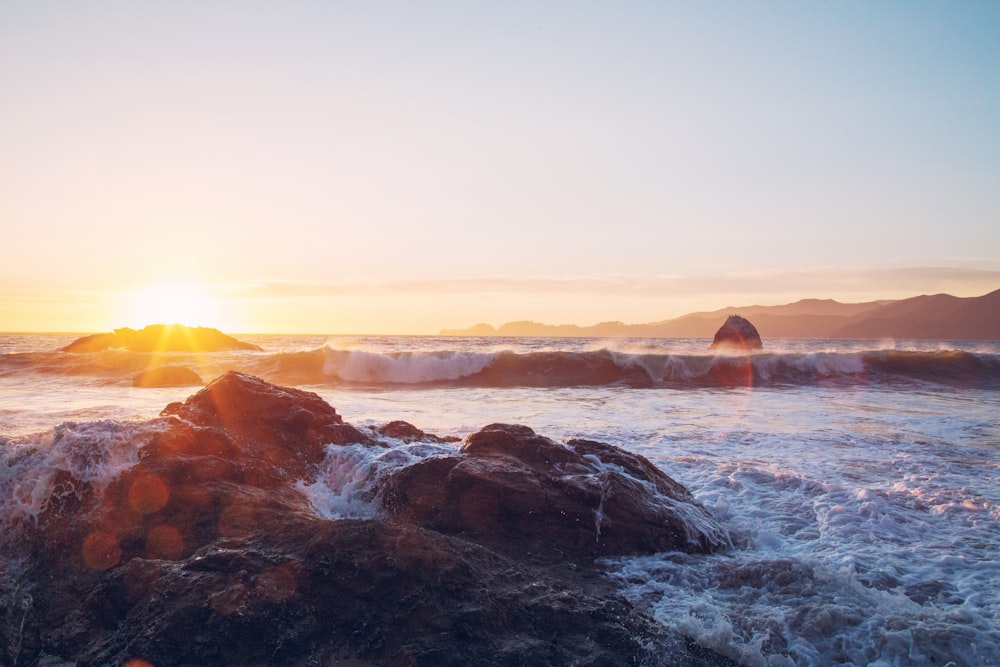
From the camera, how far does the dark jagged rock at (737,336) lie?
136 ft


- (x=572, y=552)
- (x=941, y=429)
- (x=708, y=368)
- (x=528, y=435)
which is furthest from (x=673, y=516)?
(x=708, y=368)

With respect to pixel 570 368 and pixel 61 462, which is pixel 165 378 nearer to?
pixel 570 368

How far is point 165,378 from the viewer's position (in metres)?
18.8

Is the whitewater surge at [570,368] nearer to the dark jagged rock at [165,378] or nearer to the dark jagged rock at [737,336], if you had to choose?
the dark jagged rock at [165,378]

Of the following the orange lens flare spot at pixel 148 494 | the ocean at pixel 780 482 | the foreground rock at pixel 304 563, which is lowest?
the ocean at pixel 780 482

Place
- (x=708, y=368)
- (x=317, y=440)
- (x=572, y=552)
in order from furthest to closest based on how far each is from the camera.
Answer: (x=708, y=368) < (x=317, y=440) < (x=572, y=552)

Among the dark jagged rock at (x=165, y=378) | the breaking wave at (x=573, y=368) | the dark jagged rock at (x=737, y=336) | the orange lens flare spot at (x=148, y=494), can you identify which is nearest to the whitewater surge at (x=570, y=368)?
the breaking wave at (x=573, y=368)

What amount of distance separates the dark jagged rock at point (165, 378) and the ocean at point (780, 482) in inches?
18.3

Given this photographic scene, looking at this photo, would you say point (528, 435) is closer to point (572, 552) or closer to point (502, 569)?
point (572, 552)

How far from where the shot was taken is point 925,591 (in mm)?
4125

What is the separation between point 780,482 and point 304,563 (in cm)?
511

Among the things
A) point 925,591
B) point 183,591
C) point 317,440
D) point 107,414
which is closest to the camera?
point 183,591

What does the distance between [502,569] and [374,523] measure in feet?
2.67

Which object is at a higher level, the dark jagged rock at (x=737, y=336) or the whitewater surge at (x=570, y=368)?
the dark jagged rock at (x=737, y=336)
